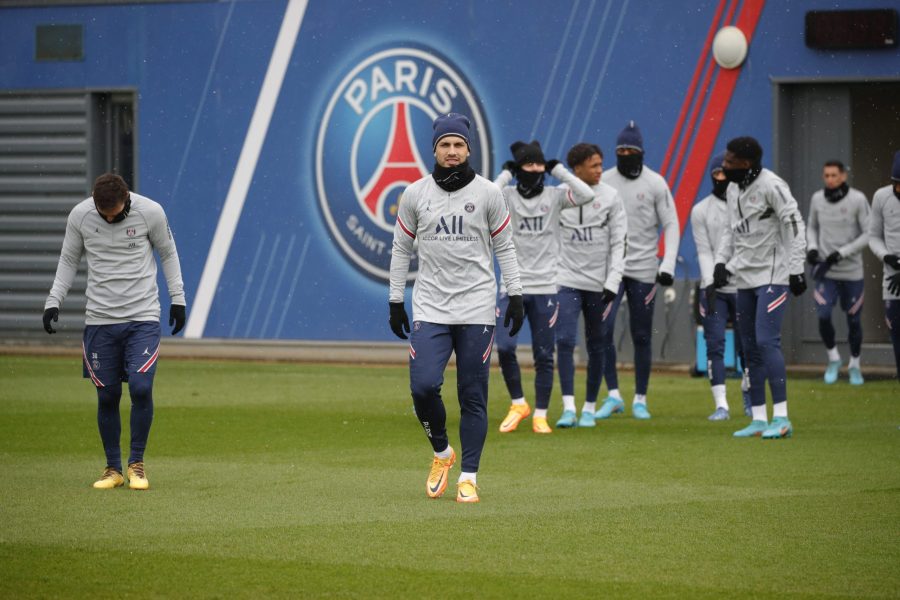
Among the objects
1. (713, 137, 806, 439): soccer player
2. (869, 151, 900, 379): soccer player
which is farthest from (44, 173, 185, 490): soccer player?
(869, 151, 900, 379): soccer player

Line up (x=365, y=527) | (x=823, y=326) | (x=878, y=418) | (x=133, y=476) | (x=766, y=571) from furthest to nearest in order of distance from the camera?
(x=823, y=326), (x=878, y=418), (x=133, y=476), (x=365, y=527), (x=766, y=571)

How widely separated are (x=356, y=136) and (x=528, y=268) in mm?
9809

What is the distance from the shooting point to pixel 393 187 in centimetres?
2216

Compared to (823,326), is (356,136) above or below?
above

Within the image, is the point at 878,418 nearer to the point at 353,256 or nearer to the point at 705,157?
the point at 705,157

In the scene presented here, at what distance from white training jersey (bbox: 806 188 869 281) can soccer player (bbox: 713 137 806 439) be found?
18.2 ft

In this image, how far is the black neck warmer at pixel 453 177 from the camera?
9.09m

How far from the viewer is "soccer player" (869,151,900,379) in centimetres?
1381

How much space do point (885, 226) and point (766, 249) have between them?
2.33 metres

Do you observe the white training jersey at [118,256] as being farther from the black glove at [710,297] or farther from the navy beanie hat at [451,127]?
the black glove at [710,297]

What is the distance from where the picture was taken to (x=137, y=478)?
972 centimetres

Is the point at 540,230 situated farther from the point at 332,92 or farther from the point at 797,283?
the point at 332,92

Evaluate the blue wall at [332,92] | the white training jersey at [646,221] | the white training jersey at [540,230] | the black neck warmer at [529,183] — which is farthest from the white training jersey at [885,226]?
the blue wall at [332,92]

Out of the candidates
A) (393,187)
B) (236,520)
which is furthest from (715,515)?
(393,187)
